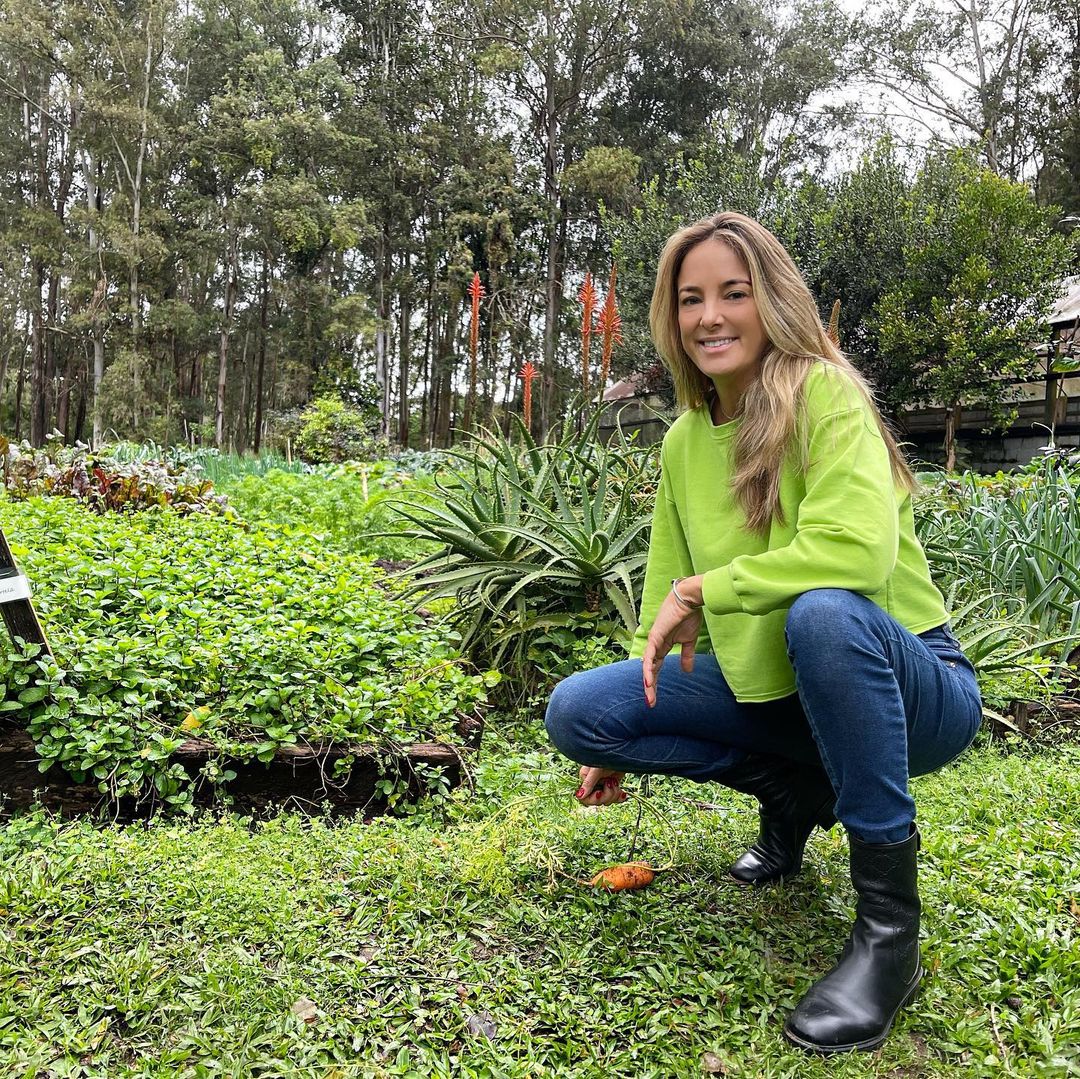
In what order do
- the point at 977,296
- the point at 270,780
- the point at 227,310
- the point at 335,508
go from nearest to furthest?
the point at 270,780, the point at 335,508, the point at 977,296, the point at 227,310

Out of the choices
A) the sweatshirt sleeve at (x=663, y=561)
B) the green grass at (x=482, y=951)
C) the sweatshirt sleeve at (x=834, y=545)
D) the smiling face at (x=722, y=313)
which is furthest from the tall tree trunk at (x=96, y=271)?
the sweatshirt sleeve at (x=834, y=545)

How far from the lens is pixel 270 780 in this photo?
2.50 meters

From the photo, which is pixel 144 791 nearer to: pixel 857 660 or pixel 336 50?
pixel 857 660

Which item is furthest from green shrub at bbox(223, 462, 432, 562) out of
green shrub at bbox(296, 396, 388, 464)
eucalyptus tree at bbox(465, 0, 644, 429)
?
eucalyptus tree at bbox(465, 0, 644, 429)

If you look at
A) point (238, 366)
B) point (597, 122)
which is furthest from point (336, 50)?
point (238, 366)

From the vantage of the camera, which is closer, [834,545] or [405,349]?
[834,545]

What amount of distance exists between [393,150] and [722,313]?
2376 centimetres

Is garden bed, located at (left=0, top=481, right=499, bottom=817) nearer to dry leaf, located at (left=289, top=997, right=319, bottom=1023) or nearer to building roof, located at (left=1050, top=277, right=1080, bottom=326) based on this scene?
dry leaf, located at (left=289, top=997, right=319, bottom=1023)

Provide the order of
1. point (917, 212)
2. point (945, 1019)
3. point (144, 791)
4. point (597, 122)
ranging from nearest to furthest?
1. point (945, 1019)
2. point (144, 791)
3. point (917, 212)
4. point (597, 122)

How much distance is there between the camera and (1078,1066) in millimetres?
1436

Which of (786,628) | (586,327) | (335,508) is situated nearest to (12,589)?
(786,628)

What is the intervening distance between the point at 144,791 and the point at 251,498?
187 inches

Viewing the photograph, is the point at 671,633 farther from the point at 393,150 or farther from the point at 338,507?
the point at 393,150

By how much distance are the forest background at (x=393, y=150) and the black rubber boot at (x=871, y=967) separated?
1746 cm
